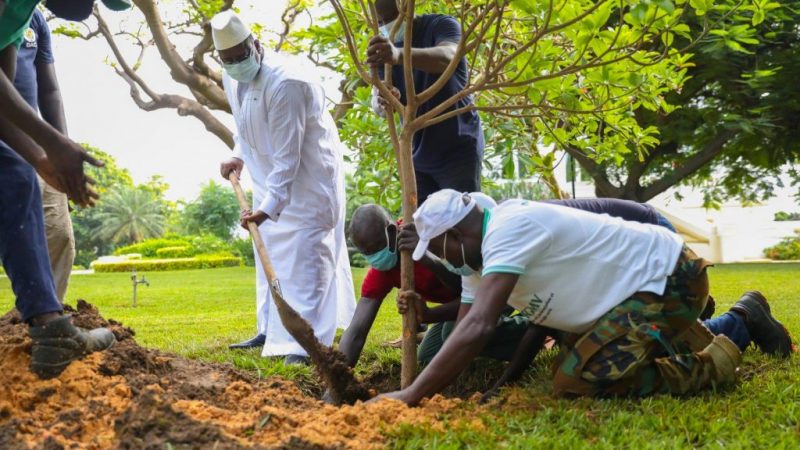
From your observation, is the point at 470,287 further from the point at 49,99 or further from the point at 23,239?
the point at 49,99

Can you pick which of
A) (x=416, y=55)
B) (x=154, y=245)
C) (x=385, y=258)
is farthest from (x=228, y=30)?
(x=154, y=245)

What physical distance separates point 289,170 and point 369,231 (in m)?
0.86

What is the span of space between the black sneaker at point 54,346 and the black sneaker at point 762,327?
3.31 metres

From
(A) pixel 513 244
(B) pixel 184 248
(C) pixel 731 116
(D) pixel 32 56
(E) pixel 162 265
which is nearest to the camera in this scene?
(A) pixel 513 244

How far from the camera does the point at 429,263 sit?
4.16 meters

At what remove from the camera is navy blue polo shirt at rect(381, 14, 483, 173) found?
4.52 m

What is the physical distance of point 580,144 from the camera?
5230 mm

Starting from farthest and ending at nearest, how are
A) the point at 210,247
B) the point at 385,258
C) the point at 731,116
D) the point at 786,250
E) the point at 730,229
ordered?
the point at 210,247, the point at 730,229, the point at 786,250, the point at 731,116, the point at 385,258

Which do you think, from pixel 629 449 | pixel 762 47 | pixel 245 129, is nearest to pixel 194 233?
pixel 762 47

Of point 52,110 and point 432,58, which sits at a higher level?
point 432,58

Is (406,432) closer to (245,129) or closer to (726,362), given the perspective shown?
(726,362)

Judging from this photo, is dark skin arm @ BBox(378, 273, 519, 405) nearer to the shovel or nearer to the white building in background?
the shovel

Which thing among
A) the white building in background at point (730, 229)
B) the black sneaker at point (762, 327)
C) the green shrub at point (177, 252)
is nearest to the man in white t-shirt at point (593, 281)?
the black sneaker at point (762, 327)

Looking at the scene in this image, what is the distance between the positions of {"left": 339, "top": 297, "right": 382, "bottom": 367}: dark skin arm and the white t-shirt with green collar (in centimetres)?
108
